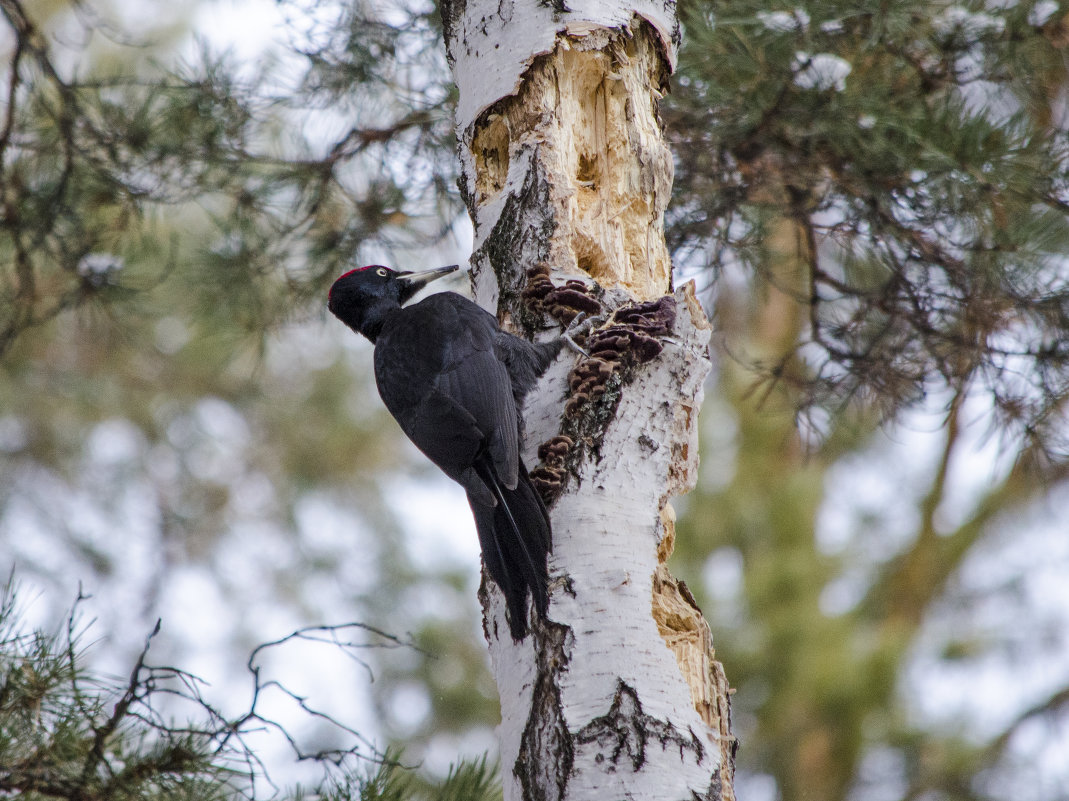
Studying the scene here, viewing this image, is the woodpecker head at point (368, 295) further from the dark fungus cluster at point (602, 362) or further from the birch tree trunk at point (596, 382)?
the dark fungus cluster at point (602, 362)

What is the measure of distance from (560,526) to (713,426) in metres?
4.51

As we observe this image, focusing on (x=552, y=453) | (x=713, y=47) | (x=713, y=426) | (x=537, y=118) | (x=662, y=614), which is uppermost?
(x=713, y=426)

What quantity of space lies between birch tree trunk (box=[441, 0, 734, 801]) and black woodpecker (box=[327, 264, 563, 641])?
5cm

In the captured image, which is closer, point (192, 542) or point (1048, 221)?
point (1048, 221)

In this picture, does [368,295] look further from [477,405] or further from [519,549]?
[519,549]

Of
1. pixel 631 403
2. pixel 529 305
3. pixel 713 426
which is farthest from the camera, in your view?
pixel 713 426

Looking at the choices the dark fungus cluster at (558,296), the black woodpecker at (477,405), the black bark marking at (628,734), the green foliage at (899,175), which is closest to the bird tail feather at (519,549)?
the black woodpecker at (477,405)

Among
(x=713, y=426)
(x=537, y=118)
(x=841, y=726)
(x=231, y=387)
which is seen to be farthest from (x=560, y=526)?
(x=231, y=387)

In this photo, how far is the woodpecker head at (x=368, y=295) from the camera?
10.1ft

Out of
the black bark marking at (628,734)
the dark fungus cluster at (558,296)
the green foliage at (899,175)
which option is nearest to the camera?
the black bark marking at (628,734)

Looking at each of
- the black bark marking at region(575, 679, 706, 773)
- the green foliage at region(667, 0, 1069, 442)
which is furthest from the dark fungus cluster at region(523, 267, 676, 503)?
the green foliage at region(667, 0, 1069, 442)

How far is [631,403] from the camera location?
191 centimetres

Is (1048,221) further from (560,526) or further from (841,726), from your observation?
(841,726)

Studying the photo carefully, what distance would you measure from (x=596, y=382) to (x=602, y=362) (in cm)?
4
